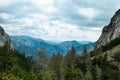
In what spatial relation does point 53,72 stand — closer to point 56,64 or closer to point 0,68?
point 56,64

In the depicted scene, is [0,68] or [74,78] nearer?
[0,68]

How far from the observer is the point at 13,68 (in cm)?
12119

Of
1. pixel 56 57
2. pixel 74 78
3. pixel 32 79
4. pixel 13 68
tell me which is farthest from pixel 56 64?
pixel 32 79

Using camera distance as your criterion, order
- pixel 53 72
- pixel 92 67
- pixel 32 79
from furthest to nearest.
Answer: pixel 92 67 → pixel 53 72 → pixel 32 79

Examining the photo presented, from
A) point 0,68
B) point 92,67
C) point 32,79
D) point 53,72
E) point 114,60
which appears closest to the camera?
point 32,79

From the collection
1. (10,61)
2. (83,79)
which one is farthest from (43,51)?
(10,61)

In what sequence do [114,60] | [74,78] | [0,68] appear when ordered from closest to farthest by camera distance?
[0,68], [74,78], [114,60]

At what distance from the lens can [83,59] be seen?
561 feet

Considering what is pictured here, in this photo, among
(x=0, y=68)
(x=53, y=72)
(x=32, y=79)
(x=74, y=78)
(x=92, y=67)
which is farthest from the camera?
(x=92, y=67)

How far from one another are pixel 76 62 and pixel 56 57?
26.1m

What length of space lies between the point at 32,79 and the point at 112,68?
2645 inches

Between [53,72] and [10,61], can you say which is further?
[53,72]

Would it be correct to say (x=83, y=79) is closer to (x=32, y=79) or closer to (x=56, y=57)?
(x=56, y=57)

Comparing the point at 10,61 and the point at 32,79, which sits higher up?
the point at 10,61
